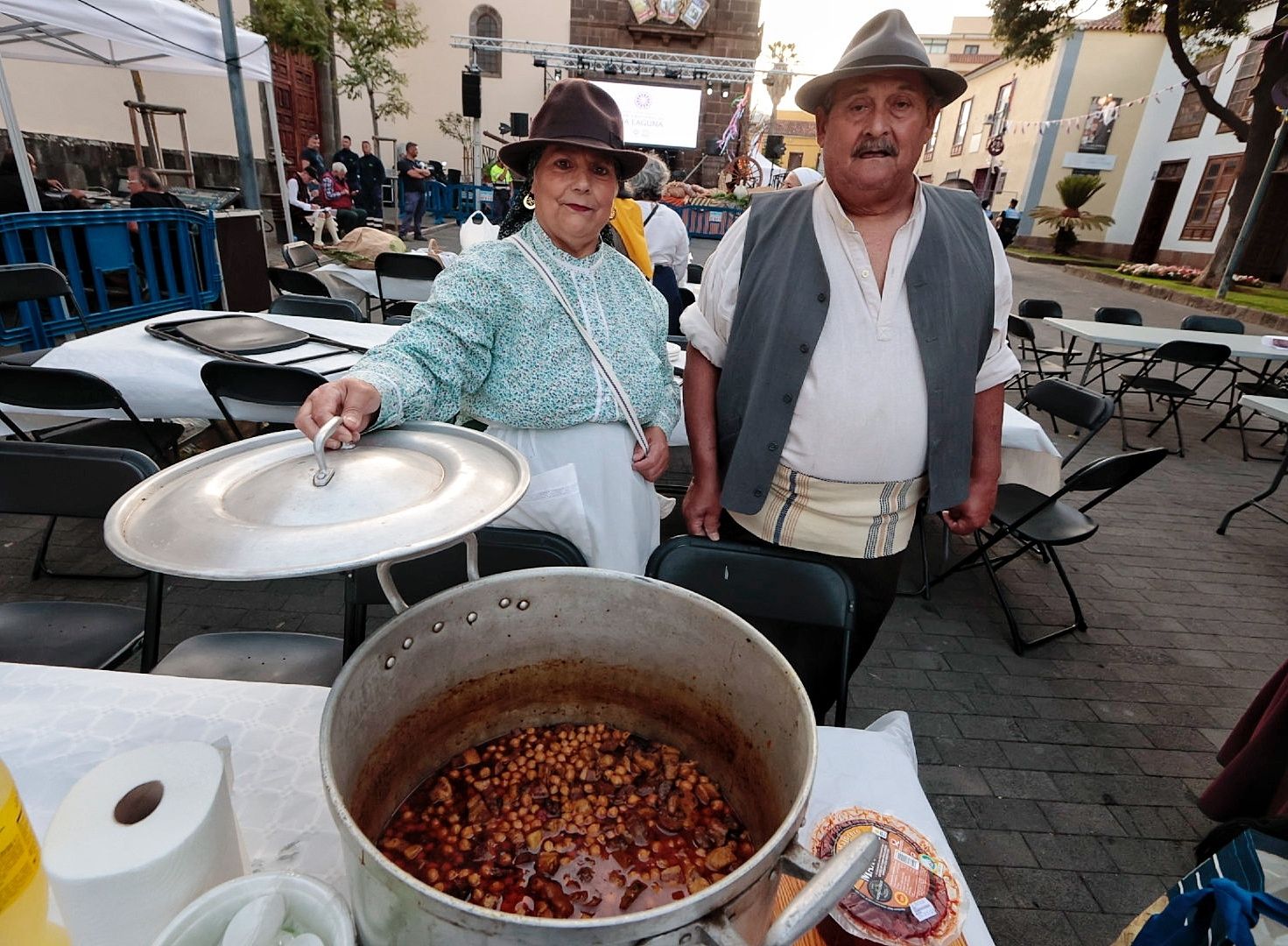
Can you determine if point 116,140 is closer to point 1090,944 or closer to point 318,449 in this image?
point 318,449

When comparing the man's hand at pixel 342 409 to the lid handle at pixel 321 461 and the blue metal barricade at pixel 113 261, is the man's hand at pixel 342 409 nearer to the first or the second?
the lid handle at pixel 321 461

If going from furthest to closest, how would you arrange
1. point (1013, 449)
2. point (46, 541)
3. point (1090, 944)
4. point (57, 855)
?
1. point (1013, 449)
2. point (46, 541)
3. point (1090, 944)
4. point (57, 855)

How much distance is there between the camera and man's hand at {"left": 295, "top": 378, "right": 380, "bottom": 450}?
1026mm

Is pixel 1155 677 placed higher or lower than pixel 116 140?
lower

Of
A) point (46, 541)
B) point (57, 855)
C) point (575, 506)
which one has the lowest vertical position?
point (46, 541)

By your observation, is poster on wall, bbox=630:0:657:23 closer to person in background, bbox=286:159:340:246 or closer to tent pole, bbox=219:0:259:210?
person in background, bbox=286:159:340:246

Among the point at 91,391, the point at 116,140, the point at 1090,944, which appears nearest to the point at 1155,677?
the point at 1090,944

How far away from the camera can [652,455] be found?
1.81 m

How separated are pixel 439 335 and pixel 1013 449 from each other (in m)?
2.94

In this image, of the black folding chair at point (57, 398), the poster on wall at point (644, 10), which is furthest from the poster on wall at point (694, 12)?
the black folding chair at point (57, 398)

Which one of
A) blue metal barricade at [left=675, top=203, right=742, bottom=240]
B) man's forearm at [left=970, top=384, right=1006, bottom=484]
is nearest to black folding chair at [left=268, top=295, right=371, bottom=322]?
man's forearm at [left=970, top=384, right=1006, bottom=484]

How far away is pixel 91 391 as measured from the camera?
8.66 ft

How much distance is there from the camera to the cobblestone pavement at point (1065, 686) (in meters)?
2.05

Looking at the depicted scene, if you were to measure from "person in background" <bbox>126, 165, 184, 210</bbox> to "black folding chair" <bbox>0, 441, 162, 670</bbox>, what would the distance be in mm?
7117
